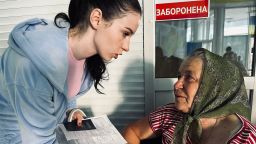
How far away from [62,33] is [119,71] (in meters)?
1.24

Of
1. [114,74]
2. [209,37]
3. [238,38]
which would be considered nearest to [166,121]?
[114,74]

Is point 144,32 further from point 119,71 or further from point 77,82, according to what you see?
point 77,82

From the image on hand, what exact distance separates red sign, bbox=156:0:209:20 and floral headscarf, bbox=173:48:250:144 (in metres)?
0.66

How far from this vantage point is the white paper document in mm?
1274

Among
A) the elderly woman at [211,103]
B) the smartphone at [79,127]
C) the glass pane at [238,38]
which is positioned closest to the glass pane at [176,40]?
the glass pane at [238,38]

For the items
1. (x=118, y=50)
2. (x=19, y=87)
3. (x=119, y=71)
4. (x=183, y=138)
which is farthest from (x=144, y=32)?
(x=19, y=87)

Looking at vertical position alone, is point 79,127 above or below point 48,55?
below

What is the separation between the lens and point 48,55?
33.2 inches

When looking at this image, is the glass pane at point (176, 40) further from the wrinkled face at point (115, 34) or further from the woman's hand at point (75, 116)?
the wrinkled face at point (115, 34)

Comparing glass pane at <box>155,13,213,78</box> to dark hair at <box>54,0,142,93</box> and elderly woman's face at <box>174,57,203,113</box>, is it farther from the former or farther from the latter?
dark hair at <box>54,0,142,93</box>

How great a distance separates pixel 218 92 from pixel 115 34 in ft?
2.03

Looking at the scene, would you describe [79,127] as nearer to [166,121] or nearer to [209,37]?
[166,121]

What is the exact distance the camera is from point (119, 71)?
7.00 ft

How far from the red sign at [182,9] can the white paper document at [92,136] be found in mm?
963
